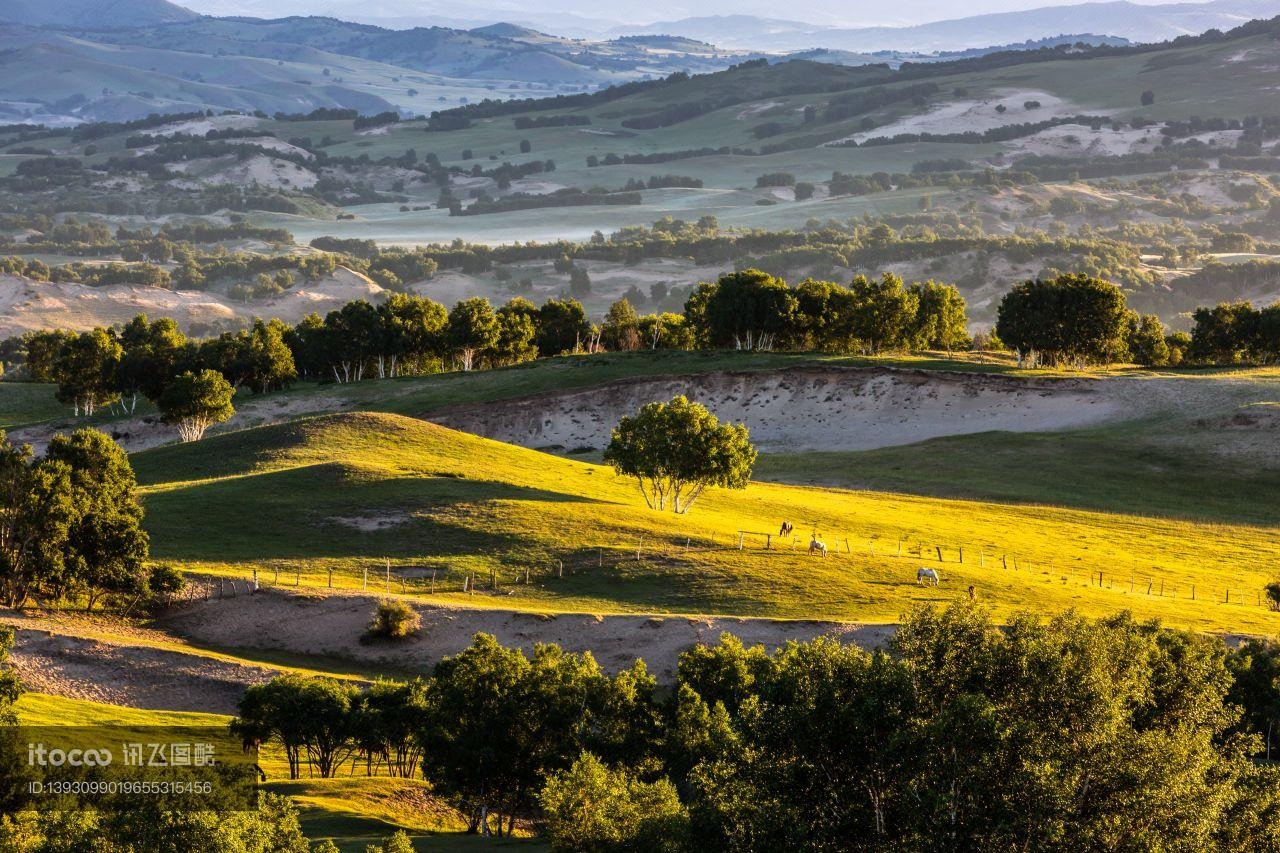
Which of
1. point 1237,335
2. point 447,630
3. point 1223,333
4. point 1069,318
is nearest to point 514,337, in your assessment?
point 1069,318

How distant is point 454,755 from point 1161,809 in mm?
26302

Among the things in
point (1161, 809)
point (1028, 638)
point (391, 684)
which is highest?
point (1028, 638)

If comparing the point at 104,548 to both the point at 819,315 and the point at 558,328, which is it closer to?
the point at 819,315

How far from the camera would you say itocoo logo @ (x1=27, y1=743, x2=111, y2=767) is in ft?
133

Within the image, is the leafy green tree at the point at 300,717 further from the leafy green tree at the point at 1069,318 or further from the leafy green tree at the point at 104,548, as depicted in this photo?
the leafy green tree at the point at 1069,318

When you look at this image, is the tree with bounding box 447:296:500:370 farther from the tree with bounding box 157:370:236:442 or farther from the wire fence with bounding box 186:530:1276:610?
the wire fence with bounding box 186:530:1276:610

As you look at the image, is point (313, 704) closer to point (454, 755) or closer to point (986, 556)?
point (454, 755)

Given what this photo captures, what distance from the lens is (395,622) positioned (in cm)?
6831

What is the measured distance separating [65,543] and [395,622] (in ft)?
55.6

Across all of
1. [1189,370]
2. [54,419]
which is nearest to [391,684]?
[54,419]

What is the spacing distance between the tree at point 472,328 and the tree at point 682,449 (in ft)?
242

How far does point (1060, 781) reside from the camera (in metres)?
32.0

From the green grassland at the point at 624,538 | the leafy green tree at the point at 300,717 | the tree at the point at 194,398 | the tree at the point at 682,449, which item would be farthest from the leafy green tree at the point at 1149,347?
the leafy green tree at the point at 300,717

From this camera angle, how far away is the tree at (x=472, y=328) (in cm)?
16475
